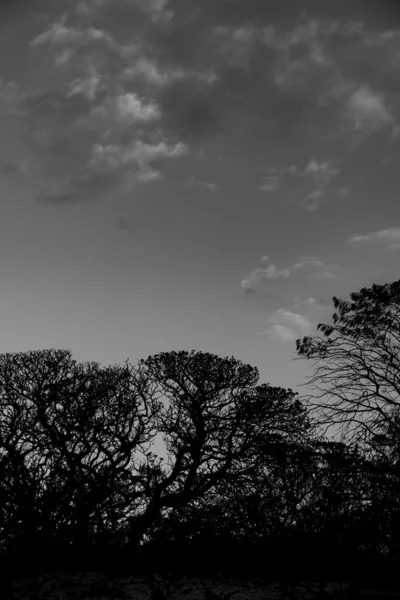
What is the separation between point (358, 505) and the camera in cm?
1233

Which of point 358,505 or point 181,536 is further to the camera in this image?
point 358,505

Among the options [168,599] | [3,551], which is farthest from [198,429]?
[168,599]

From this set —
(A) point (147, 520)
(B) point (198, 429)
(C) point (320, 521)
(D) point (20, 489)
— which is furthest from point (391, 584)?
(D) point (20, 489)

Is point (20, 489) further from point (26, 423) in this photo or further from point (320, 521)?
point (320, 521)

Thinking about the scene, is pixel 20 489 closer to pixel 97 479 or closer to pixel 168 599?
pixel 97 479

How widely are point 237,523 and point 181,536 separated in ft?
Answer: 7.29

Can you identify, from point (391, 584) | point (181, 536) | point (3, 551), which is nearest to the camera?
point (391, 584)

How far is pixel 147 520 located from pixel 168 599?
210 inches

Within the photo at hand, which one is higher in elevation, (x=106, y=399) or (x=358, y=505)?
(x=106, y=399)

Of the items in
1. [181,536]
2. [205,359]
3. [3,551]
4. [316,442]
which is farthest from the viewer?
[205,359]

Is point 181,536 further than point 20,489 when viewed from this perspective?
No

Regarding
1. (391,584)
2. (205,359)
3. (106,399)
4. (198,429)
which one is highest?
(205,359)

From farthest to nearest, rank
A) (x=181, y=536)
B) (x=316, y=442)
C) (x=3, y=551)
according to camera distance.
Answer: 1. (x=316, y=442)
2. (x=181, y=536)
3. (x=3, y=551)

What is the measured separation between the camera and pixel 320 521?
12109 millimetres
